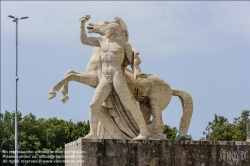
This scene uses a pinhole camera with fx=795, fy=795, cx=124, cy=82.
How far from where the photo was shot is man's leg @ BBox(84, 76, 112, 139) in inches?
933

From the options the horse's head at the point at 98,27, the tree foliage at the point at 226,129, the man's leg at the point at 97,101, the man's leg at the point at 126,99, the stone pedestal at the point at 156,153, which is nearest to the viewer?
the stone pedestal at the point at 156,153

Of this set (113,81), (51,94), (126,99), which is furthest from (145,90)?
(51,94)

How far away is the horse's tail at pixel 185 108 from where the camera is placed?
985 inches

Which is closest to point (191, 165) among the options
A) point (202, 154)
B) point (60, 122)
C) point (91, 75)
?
point (202, 154)

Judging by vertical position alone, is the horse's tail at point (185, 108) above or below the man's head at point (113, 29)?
below

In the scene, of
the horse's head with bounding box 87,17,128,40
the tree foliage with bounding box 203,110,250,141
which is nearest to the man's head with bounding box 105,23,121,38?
the horse's head with bounding box 87,17,128,40

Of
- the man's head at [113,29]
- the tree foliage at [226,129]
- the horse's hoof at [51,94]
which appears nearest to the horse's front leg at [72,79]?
the horse's hoof at [51,94]

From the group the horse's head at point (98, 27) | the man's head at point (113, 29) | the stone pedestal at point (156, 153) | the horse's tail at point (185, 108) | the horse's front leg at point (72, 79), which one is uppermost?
the horse's head at point (98, 27)

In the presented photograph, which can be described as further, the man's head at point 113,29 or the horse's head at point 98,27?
the horse's head at point 98,27

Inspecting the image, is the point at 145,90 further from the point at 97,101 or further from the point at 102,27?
the point at 102,27

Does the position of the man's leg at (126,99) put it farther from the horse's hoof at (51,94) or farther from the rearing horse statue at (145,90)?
the horse's hoof at (51,94)

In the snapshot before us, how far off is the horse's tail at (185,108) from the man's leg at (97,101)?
8.33ft

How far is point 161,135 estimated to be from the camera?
24.5 meters

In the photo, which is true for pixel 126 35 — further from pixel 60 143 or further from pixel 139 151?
pixel 60 143
